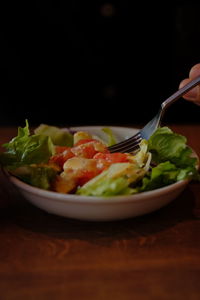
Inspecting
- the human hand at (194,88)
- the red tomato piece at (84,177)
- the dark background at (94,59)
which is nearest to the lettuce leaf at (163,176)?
the red tomato piece at (84,177)

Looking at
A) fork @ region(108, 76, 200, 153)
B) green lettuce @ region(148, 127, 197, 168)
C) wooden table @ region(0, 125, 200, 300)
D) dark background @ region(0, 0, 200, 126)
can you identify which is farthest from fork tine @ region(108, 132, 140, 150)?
dark background @ region(0, 0, 200, 126)

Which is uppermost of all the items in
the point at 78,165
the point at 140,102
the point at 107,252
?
the point at 78,165

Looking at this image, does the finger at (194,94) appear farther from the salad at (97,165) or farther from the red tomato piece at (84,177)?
the red tomato piece at (84,177)

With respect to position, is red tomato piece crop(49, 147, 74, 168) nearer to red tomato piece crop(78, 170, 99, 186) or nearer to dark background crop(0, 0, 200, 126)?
red tomato piece crop(78, 170, 99, 186)

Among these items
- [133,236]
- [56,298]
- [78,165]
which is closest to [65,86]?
[78,165]

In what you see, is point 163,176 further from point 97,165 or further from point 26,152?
point 26,152

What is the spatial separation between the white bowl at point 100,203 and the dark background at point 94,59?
1534mm

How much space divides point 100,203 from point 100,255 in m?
0.10

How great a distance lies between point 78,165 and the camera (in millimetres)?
1003

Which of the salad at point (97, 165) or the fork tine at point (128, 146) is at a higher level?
the salad at point (97, 165)

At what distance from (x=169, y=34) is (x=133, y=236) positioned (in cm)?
167

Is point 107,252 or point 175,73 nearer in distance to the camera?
point 107,252

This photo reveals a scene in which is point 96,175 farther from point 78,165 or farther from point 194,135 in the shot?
point 194,135

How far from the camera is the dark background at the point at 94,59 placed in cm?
230
